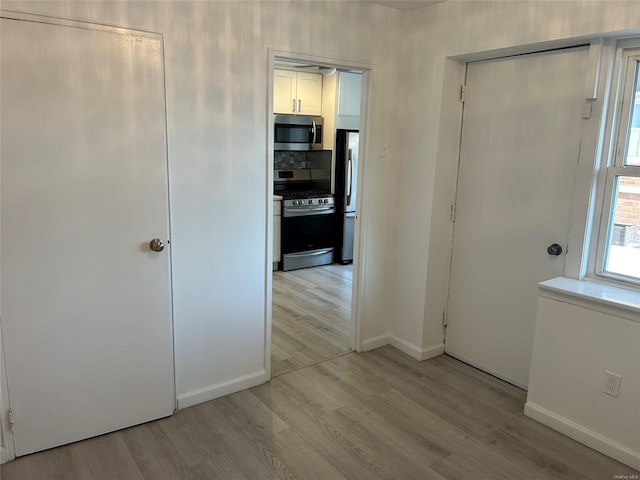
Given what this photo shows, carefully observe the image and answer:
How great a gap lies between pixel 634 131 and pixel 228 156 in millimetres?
2098

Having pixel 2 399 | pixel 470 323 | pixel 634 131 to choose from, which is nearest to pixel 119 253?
pixel 2 399

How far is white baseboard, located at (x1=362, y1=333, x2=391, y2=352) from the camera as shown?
3475mm

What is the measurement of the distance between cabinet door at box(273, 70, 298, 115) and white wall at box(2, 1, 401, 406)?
97.4 inches

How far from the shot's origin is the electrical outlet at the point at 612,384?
2.29m

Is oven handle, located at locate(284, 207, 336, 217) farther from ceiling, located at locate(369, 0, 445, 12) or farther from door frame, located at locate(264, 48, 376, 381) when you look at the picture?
ceiling, located at locate(369, 0, 445, 12)

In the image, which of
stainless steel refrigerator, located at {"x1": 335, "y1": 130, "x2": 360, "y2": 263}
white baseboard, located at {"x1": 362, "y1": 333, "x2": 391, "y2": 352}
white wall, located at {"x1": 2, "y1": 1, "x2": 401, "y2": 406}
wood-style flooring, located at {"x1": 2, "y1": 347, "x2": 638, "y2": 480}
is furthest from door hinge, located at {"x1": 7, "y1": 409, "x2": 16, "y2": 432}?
stainless steel refrigerator, located at {"x1": 335, "y1": 130, "x2": 360, "y2": 263}

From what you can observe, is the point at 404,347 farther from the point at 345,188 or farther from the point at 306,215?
the point at 345,188

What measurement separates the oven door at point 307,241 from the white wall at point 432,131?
2177mm

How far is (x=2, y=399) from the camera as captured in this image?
7.06ft

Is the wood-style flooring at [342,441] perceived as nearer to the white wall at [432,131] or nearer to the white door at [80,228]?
the white door at [80,228]

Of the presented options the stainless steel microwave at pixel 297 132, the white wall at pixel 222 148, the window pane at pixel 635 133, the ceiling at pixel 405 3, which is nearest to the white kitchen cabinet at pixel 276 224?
the stainless steel microwave at pixel 297 132

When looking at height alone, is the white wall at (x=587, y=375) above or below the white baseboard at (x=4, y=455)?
above

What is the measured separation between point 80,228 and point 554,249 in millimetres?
2501

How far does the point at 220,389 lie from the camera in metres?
2.81
